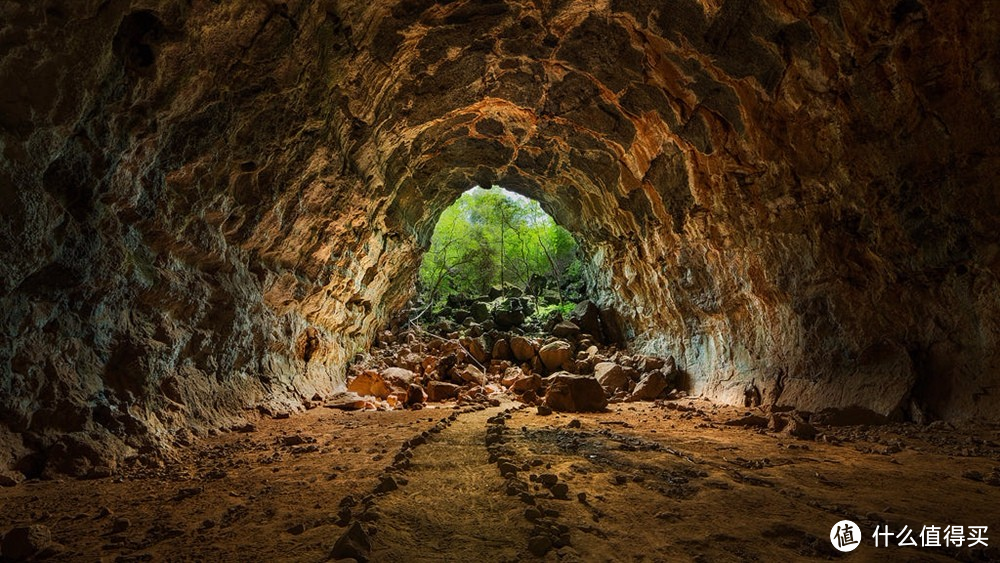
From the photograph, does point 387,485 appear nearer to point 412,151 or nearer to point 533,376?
point 533,376

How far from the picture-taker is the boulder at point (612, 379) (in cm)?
1012

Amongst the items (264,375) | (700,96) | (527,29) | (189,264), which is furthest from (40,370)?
(700,96)

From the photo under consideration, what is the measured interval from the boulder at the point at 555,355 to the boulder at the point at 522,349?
624 millimetres

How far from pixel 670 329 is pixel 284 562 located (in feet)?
34.7

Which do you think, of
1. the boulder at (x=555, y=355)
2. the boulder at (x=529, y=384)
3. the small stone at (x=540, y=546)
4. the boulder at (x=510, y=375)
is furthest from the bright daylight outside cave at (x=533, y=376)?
the boulder at (x=555, y=355)

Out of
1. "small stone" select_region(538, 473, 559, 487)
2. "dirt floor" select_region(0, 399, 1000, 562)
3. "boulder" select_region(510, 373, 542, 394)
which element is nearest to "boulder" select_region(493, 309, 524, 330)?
"boulder" select_region(510, 373, 542, 394)

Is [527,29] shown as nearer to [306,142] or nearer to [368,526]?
[306,142]

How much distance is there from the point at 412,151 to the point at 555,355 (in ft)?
23.3

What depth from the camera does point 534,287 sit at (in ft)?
71.7

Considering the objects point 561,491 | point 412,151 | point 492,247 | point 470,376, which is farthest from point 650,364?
point 492,247

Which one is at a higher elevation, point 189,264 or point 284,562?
point 189,264

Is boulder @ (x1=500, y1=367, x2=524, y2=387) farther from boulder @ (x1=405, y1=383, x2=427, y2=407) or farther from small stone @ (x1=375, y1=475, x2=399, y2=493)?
small stone @ (x1=375, y1=475, x2=399, y2=493)

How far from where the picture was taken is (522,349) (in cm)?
1419

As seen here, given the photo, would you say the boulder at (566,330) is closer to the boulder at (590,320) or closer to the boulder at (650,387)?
the boulder at (590,320)
